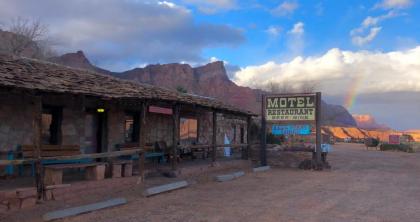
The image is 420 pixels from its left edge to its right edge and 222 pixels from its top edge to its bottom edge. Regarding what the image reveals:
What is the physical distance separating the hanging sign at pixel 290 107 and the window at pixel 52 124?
9.84 meters

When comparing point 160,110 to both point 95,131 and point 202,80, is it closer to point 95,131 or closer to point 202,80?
point 95,131

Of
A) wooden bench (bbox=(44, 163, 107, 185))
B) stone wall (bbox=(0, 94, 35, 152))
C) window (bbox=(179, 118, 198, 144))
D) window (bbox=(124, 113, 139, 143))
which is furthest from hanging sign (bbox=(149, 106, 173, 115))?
wooden bench (bbox=(44, 163, 107, 185))

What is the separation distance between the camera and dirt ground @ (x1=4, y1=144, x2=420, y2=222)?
8320mm

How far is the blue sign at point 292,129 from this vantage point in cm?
1933

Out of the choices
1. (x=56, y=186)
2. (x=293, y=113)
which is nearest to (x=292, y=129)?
(x=293, y=113)

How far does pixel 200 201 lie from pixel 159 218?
2018 millimetres

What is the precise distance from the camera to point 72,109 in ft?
43.8

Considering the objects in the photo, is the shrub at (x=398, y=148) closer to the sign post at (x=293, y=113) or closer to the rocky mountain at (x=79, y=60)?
the sign post at (x=293, y=113)

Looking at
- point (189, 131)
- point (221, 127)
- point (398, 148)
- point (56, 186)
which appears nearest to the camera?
point (56, 186)

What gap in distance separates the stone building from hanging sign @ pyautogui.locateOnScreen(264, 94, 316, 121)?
2496mm

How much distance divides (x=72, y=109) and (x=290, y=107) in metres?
9.76

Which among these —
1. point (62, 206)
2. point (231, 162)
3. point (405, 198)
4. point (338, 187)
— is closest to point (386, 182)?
point (338, 187)

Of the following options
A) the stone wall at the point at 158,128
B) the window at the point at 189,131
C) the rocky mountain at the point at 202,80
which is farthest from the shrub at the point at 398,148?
the rocky mountain at the point at 202,80

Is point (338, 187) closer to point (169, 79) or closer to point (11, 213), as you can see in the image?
point (11, 213)
